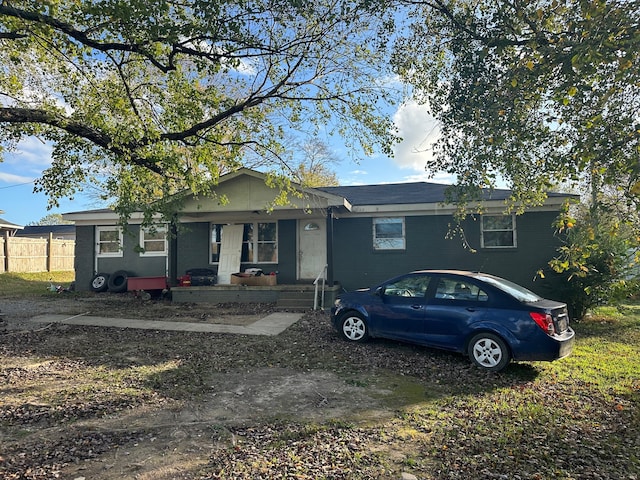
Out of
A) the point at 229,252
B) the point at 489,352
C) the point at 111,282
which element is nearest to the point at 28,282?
the point at 111,282

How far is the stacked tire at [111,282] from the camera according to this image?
16219mm

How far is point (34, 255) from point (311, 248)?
59.3 ft

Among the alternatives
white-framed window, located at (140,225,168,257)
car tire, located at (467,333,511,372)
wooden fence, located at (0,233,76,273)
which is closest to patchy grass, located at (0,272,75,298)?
wooden fence, located at (0,233,76,273)

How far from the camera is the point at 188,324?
999 centimetres

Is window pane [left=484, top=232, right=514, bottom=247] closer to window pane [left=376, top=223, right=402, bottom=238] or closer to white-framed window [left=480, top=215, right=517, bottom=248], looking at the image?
white-framed window [left=480, top=215, right=517, bottom=248]

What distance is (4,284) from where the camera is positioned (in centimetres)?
1861

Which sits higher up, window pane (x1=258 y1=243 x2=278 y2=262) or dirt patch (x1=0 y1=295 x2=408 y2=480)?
window pane (x1=258 y1=243 x2=278 y2=262)

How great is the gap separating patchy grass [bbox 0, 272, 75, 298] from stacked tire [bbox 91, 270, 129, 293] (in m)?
2.13

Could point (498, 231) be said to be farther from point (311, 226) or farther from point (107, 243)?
point (107, 243)

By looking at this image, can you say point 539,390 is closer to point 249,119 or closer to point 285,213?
point 249,119

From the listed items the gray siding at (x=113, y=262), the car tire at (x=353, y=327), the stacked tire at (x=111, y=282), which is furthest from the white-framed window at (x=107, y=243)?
the car tire at (x=353, y=327)

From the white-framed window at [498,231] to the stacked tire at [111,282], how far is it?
1323 centimetres

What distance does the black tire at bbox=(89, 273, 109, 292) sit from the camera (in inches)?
648

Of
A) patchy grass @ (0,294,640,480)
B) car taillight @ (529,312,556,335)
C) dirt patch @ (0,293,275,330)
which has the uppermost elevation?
car taillight @ (529,312,556,335)
